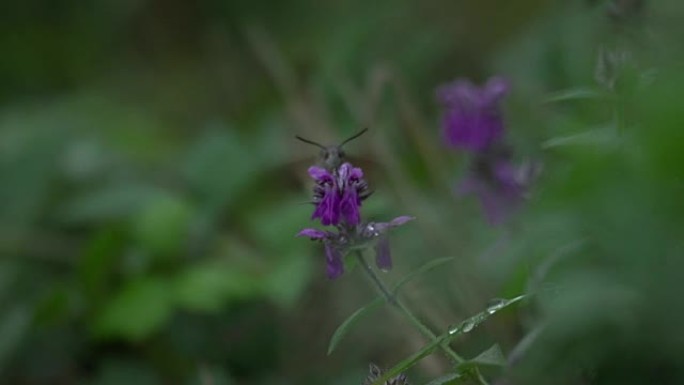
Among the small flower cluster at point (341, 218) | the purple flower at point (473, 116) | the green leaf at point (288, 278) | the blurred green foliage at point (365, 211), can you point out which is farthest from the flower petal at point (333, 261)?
the green leaf at point (288, 278)

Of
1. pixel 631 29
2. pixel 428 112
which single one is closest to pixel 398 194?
pixel 631 29

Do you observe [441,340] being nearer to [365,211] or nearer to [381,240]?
[381,240]

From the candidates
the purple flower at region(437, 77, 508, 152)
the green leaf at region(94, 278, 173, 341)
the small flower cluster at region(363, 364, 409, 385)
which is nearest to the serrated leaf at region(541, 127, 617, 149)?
the small flower cluster at region(363, 364, 409, 385)

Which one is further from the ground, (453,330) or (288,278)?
(288,278)

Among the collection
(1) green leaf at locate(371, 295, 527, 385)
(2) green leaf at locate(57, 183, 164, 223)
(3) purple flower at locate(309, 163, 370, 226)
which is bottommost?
(1) green leaf at locate(371, 295, 527, 385)

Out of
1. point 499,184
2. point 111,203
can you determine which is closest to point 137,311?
point 111,203

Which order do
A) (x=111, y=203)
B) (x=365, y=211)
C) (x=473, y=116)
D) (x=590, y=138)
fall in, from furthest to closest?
(x=111, y=203) < (x=365, y=211) < (x=473, y=116) < (x=590, y=138)

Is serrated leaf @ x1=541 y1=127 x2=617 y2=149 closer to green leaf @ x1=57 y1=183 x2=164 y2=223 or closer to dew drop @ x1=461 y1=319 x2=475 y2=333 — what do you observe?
dew drop @ x1=461 y1=319 x2=475 y2=333
